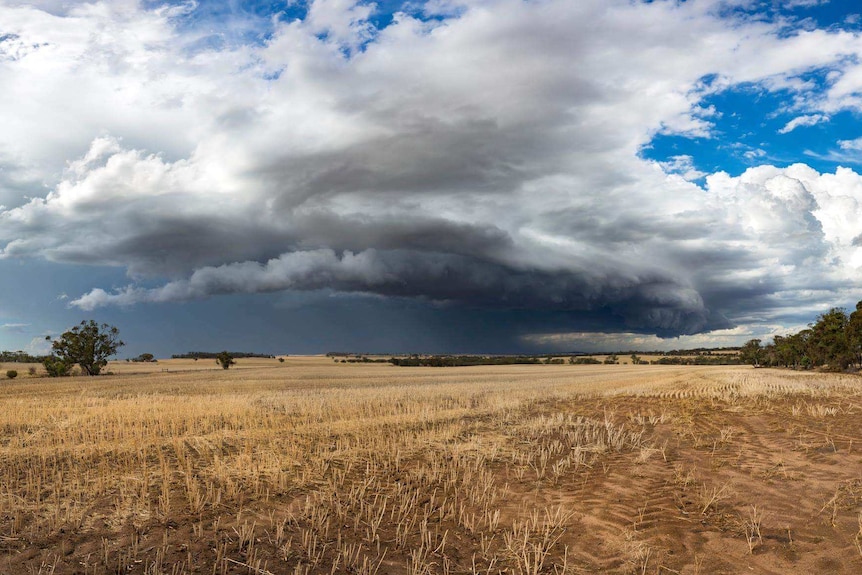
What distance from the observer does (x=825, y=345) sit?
90.1 metres

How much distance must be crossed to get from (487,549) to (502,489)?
3.22 meters

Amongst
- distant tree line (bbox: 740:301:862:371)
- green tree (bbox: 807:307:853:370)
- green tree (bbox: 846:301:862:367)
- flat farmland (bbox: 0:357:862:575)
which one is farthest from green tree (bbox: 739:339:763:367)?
flat farmland (bbox: 0:357:862:575)

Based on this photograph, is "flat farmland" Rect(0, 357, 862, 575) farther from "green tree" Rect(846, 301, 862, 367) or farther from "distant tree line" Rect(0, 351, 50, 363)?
"distant tree line" Rect(0, 351, 50, 363)

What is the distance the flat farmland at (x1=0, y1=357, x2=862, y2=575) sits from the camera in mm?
8953

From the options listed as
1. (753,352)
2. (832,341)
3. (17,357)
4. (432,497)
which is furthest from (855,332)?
(17,357)

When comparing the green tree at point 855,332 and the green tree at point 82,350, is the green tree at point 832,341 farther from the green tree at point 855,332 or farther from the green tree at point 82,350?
the green tree at point 82,350

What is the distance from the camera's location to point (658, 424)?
22125 mm

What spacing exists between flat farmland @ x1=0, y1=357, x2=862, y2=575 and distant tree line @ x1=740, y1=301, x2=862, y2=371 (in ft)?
229

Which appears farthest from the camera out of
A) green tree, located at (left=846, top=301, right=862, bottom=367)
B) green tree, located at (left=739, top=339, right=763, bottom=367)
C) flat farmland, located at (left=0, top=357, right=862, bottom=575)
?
green tree, located at (left=739, top=339, right=763, bottom=367)

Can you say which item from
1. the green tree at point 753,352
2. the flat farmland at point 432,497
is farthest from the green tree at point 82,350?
the green tree at point 753,352

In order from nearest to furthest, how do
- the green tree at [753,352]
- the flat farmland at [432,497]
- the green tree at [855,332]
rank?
the flat farmland at [432,497] → the green tree at [855,332] → the green tree at [753,352]

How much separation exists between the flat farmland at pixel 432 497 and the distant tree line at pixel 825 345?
69.8m

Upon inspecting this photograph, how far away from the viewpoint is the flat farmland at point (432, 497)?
895 centimetres

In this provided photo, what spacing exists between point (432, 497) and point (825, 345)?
101510 mm
